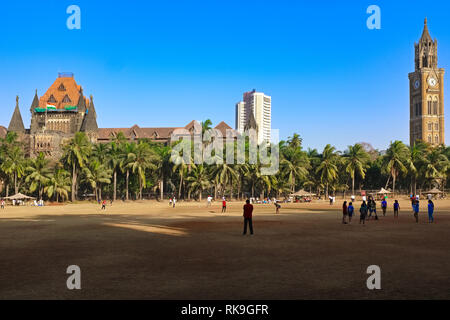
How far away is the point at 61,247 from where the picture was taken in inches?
531

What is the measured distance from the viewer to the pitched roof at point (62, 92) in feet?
367

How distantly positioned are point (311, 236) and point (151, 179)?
6518cm

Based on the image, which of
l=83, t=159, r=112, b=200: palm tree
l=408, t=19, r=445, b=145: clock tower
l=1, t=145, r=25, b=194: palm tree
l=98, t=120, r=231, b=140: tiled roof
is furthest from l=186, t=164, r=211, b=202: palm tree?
l=408, t=19, r=445, b=145: clock tower

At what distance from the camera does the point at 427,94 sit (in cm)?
13375

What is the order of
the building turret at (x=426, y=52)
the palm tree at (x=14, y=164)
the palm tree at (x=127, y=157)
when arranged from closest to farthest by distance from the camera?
1. the palm tree at (x=14, y=164)
2. the palm tree at (x=127, y=157)
3. the building turret at (x=426, y=52)

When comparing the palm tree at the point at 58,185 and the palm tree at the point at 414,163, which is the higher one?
the palm tree at the point at 414,163

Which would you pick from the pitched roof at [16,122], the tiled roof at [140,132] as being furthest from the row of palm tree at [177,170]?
the tiled roof at [140,132]

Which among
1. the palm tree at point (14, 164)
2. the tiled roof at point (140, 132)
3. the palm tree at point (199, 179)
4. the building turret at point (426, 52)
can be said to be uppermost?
the building turret at point (426, 52)

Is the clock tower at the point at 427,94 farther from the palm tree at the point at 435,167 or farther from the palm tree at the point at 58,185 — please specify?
the palm tree at the point at 58,185

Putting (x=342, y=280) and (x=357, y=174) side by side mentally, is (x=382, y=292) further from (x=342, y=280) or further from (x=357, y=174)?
(x=357, y=174)

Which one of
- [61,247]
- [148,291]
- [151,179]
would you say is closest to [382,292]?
[148,291]

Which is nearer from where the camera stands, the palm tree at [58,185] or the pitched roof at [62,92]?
the palm tree at [58,185]

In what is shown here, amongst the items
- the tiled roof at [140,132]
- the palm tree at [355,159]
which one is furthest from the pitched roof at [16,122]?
the palm tree at [355,159]

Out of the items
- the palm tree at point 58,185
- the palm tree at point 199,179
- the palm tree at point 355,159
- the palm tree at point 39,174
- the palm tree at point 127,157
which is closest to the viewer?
the palm tree at point 58,185
